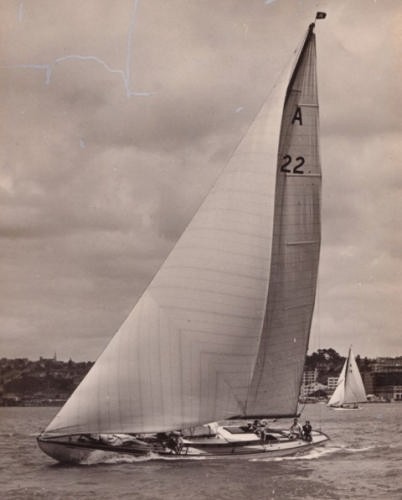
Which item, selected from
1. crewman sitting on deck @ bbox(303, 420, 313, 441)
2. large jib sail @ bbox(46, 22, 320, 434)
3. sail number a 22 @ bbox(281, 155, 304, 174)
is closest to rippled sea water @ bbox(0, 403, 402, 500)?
crewman sitting on deck @ bbox(303, 420, 313, 441)

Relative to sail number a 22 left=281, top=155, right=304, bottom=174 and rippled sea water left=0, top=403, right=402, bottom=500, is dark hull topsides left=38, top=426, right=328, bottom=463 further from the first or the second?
sail number a 22 left=281, top=155, right=304, bottom=174

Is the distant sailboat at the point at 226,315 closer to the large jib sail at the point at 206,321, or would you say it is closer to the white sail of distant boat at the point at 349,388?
the large jib sail at the point at 206,321

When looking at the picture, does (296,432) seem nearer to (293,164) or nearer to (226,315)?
(226,315)

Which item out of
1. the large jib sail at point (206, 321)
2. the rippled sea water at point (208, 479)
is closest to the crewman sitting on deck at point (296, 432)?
the rippled sea water at point (208, 479)

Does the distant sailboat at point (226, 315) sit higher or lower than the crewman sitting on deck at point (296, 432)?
higher

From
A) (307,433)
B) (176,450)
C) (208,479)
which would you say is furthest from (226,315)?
A: (307,433)

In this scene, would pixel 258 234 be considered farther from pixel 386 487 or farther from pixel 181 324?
pixel 386 487
